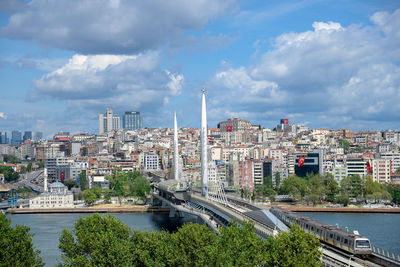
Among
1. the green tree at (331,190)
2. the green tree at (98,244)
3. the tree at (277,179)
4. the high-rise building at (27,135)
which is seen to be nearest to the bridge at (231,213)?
the green tree at (98,244)

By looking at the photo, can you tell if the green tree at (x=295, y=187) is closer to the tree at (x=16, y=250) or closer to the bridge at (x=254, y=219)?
the bridge at (x=254, y=219)

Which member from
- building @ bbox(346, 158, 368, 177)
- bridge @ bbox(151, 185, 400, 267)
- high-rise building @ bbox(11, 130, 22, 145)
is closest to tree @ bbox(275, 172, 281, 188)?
building @ bbox(346, 158, 368, 177)

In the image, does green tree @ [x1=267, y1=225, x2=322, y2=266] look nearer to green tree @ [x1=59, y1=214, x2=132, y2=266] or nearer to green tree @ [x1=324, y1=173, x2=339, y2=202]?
green tree @ [x1=59, y1=214, x2=132, y2=266]

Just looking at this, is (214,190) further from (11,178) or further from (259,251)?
(11,178)

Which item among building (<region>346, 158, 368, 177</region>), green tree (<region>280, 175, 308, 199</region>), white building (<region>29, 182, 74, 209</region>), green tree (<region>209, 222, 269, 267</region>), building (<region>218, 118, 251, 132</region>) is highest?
building (<region>218, 118, 251, 132</region>)

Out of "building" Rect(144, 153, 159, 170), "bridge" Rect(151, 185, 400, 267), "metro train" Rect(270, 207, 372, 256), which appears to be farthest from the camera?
"building" Rect(144, 153, 159, 170)

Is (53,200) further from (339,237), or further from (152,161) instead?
(339,237)
